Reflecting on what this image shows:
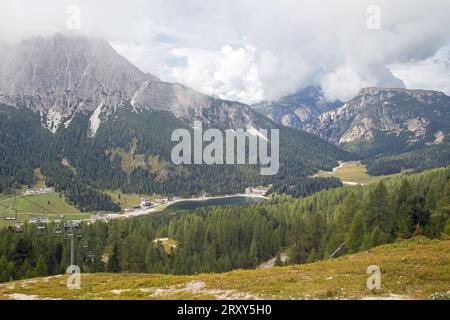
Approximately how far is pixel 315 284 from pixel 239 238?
8401 cm

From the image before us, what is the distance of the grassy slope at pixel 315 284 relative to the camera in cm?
2570

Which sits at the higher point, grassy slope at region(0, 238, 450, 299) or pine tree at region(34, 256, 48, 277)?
grassy slope at region(0, 238, 450, 299)

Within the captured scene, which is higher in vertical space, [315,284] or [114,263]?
[315,284]

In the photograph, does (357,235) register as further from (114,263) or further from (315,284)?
(114,263)

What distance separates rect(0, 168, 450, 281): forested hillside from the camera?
6334cm

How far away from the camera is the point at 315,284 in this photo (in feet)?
94.9

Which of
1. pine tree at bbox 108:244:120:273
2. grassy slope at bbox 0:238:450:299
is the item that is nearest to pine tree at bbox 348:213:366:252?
grassy slope at bbox 0:238:450:299

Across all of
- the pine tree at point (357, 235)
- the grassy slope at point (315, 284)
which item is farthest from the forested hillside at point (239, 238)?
the grassy slope at point (315, 284)

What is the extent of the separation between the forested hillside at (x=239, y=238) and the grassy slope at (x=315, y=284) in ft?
73.9

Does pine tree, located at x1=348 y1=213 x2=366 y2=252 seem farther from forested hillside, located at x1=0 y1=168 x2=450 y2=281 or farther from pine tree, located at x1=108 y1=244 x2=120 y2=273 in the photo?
pine tree, located at x1=108 y1=244 x2=120 y2=273

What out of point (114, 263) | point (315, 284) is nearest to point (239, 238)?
point (114, 263)

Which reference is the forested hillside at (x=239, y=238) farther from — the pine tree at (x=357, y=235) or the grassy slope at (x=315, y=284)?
the grassy slope at (x=315, y=284)

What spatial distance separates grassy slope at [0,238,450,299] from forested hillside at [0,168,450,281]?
2252 cm
